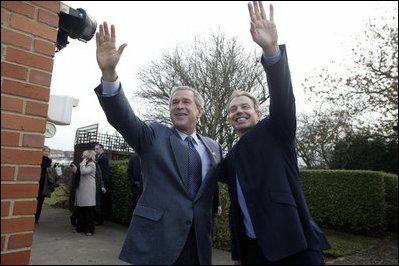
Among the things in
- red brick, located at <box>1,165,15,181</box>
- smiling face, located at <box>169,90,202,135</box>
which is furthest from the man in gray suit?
red brick, located at <box>1,165,15,181</box>

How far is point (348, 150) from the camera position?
15.2m

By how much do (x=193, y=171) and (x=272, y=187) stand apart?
542 mm

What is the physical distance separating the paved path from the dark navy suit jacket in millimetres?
3957

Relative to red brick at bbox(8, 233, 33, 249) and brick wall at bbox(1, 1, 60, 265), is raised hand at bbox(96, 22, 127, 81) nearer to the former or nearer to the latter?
brick wall at bbox(1, 1, 60, 265)

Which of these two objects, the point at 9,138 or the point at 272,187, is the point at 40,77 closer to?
the point at 9,138

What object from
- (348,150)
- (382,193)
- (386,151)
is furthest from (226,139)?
(382,193)

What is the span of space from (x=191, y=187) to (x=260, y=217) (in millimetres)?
485

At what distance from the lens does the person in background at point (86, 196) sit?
763 cm

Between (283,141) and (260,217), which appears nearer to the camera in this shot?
(260,217)

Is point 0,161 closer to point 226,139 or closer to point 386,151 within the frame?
point 386,151

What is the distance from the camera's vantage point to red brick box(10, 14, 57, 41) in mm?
2053

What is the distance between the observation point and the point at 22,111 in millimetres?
2074

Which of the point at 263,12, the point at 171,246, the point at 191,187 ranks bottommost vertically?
the point at 171,246

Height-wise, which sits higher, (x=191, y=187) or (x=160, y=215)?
(x=191, y=187)
